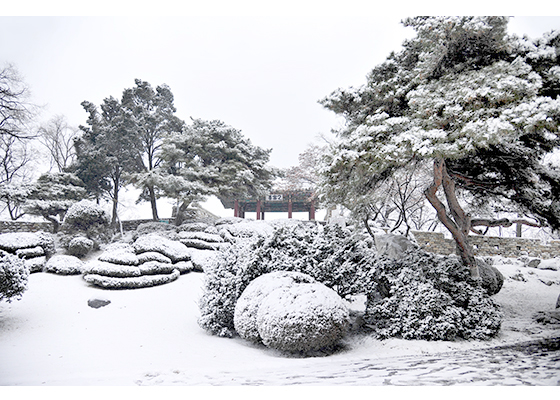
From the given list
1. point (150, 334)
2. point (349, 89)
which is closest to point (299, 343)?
point (150, 334)

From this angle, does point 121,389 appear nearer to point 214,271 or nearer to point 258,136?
point 214,271

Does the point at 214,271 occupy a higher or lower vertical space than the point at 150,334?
higher

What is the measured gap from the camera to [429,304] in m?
2.90

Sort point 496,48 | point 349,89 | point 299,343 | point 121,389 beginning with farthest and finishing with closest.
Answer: point 349,89 < point 496,48 < point 299,343 < point 121,389

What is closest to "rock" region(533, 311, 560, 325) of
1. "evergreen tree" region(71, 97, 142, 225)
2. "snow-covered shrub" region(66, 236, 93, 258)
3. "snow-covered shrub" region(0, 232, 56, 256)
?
"evergreen tree" region(71, 97, 142, 225)

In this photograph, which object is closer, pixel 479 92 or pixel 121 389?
pixel 121 389

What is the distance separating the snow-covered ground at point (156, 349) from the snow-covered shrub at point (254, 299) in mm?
172

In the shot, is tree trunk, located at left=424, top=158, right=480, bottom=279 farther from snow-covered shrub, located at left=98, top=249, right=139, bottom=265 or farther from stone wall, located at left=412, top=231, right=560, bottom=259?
snow-covered shrub, located at left=98, top=249, right=139, bottom=265

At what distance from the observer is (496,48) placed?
3000 mm

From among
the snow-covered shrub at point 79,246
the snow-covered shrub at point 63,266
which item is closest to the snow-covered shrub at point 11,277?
the snow-covered shrub at point 63,266

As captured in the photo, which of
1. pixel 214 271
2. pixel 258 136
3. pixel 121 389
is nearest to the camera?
pixel 121 389

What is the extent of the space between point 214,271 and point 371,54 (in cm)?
338

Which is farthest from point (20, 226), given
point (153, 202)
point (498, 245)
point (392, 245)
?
point (498, 245)

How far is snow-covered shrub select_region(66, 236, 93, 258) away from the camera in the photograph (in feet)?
19.4
